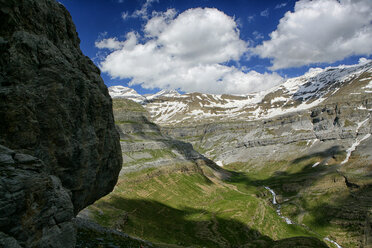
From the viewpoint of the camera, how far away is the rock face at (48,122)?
1481 centimetres

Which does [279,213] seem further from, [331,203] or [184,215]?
[184,215]

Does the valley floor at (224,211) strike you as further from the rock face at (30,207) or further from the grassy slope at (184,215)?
the rock face at (30,207)

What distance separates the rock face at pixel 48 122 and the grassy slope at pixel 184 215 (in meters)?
42.6

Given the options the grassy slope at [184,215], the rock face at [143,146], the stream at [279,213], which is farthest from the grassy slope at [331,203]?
the rock face at [143,146]

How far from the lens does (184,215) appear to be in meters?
98.3

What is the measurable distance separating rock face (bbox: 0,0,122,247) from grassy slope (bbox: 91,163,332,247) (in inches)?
1675

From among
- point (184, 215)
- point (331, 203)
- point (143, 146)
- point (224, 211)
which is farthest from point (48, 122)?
point (331, 203)

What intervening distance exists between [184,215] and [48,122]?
85.1 meters

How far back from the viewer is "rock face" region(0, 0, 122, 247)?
1481 cm

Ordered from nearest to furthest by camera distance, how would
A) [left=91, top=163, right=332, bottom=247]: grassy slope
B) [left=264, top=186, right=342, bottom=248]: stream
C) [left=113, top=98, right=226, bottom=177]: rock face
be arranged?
1. [left=91, top=163, right=332, bottom=247]: grassy slope
2. [left=264, top=186, right=342, bottom=248]: stream
3. [left=113, top=98, right=226, bottom=177]: rock face

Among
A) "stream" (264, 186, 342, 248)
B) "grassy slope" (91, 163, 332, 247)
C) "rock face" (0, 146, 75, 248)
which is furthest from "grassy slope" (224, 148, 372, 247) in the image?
"rock face" (0, 146, 75, 248)

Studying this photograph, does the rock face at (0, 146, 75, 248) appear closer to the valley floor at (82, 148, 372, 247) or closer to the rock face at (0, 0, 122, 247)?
the rock face at (0, 0, 122, 247)

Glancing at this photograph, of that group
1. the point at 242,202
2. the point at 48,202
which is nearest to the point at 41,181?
the point at 48,202

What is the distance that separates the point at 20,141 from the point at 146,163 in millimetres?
120731
